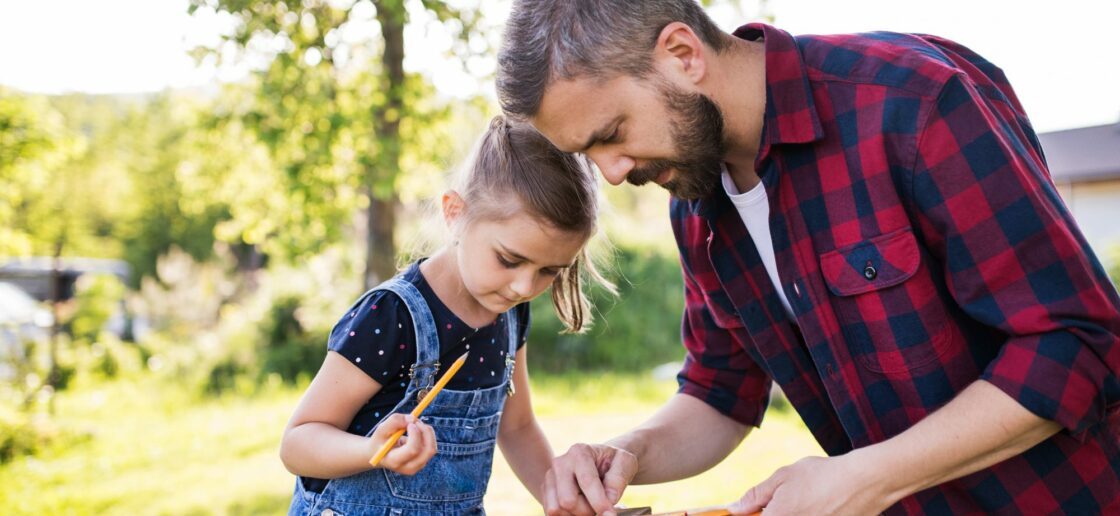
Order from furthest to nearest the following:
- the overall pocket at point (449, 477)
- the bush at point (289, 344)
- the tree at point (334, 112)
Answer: the bush at point (289, 344)
the tree at point (334, 112)
the overall pocket at point (449, 477)

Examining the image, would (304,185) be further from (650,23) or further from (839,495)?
(839,495)

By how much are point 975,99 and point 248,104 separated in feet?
17.6

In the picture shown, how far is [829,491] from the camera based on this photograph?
1.51 metres

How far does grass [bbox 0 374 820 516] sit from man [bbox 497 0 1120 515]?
10.1 feet

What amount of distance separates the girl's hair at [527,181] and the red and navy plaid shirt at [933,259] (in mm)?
277

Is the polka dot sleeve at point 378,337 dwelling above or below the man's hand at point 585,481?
above

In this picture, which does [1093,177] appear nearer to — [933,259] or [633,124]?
[933,259]

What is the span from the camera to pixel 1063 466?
165cm

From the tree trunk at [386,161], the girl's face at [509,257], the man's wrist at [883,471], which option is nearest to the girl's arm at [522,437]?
the girl's face at [509,257]

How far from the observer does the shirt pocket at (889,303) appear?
1630 millimetres

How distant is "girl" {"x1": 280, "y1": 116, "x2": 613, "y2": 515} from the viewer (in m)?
1.87

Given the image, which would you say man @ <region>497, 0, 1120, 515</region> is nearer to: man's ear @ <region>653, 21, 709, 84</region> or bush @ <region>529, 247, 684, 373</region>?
man's ear @ <region>653, 21, 709, 84</region>

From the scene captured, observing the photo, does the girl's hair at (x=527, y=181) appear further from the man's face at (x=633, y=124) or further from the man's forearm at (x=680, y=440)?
the man's forearm at (x=680, y=440)

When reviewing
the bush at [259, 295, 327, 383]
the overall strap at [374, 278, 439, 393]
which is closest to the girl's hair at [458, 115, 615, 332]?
the overall strap at [374, 278, 439, 393]
